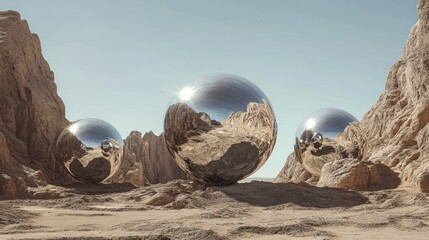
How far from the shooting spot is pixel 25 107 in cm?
2503

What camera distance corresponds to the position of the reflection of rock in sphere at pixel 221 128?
11.1 meters

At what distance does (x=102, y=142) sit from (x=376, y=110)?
16.6 metres

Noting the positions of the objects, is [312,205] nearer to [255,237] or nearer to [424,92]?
[255,237]

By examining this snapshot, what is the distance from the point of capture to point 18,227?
6.75 m

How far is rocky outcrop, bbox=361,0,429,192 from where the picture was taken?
18047 mm

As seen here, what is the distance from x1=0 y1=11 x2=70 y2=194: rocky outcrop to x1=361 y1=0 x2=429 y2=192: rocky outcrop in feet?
55.7

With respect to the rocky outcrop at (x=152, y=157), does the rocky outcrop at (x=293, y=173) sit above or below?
below

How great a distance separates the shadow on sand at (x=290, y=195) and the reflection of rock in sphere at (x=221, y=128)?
611 millimetres

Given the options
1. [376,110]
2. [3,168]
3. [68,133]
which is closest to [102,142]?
[68,133]

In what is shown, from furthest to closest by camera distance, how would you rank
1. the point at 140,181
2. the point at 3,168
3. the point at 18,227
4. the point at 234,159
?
the point at 140,181, the point at 3,168, the point at 234,159, the point at 18,227

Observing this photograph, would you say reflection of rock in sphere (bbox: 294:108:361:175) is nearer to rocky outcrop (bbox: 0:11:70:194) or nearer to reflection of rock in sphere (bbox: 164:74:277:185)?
reflection of rock in sphere (bbox: 164:74:277:185)

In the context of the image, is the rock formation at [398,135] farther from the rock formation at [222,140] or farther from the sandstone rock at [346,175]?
the rock formation at [222,140]

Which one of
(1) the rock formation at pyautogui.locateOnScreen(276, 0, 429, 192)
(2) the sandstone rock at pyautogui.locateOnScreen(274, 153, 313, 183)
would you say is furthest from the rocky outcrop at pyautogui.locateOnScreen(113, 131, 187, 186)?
(1) the rock formation at pyautogui.locateOnScreen(276, 0, 429, 192)

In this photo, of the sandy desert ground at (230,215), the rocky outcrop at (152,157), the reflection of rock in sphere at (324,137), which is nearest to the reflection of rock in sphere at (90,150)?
the sandy desert ground at (230,215)
